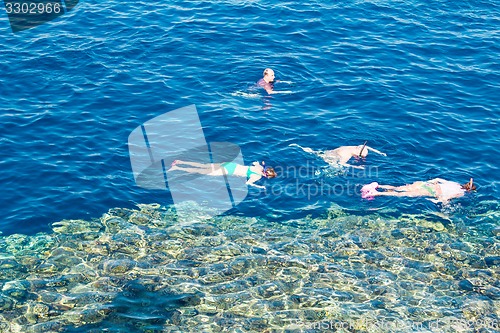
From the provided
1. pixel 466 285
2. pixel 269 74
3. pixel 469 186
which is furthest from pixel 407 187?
pixel 269 74

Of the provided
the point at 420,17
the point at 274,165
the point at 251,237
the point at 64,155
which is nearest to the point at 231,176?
the point at 274,165

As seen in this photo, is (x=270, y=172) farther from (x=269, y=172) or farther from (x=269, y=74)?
(x=269, y=74)

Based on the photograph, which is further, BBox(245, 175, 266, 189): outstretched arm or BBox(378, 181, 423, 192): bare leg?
BBox(245, 175, 266, 189): outstretched arm

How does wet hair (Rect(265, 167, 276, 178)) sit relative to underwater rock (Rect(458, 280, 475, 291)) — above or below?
above

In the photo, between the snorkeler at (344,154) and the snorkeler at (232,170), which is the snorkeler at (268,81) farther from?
the snorkeler at (232,170)

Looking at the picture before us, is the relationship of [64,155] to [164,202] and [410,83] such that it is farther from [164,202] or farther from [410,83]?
[410,83]

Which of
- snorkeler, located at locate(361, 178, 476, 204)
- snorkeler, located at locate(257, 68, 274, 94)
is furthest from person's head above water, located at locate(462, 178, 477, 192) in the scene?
snorkeler, located at locate(257, 68, 274, 94)

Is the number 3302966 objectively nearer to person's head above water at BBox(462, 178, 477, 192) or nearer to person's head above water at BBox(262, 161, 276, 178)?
person's head above water at BBox(262, 161, 276, 178)

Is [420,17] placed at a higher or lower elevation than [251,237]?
higher
